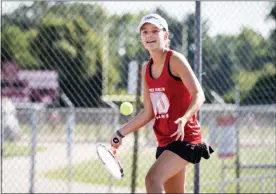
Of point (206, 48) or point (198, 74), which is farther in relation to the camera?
point (206, 48)

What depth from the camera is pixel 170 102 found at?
4848 millimetres

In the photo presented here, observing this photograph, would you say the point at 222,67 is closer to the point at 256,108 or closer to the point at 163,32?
the point at 256,108

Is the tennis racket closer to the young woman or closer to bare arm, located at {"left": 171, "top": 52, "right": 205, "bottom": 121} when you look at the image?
the young woman

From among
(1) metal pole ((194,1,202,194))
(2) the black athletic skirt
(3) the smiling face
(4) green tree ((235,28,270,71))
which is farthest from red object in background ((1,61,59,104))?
(2) the black athletic skirt

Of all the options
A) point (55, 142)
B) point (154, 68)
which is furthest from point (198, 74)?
point (55, 142)

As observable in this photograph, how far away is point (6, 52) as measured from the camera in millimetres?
7777

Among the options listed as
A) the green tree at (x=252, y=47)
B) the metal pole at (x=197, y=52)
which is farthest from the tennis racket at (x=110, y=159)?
the green tree at (x=252, y=47)

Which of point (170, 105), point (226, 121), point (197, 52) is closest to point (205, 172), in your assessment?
point (226, 121)

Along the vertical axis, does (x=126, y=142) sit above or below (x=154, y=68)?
above

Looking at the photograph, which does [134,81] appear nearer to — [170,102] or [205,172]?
[170,102]

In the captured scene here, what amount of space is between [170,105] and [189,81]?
28cm

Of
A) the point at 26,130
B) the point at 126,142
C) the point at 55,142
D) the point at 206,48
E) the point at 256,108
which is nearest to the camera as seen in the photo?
the point at 256,108

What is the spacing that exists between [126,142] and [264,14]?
662 cm

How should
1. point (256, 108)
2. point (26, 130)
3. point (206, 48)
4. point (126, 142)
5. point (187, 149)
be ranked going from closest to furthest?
point (187, 149) → point (256, 108) → point (206, 48) → point (126, 142) → point (26, 130)
